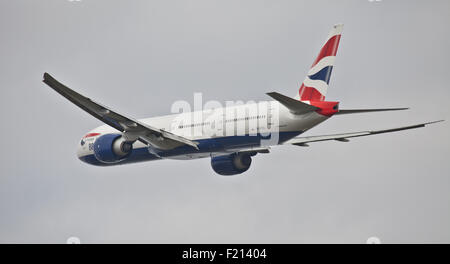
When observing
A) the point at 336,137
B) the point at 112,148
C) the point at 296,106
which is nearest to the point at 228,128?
the point at 296,106

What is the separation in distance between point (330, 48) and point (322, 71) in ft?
4.98

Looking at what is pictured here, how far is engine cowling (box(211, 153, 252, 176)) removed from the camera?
51.9 metres

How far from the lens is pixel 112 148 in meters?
49.3

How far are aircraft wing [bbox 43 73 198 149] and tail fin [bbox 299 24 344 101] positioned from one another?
756 cm

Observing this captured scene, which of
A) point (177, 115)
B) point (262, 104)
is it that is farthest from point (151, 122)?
point (262, 104)

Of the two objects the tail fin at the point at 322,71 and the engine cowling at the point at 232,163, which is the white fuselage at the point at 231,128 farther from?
the engine cowling at the point at 232,163

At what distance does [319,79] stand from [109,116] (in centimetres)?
1252

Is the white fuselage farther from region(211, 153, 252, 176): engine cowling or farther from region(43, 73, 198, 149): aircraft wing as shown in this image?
region(211, 153, 252, 176): engine cowling

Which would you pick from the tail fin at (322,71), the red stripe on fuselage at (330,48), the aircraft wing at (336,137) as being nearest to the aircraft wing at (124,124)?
the aircraft wing at (336,137)

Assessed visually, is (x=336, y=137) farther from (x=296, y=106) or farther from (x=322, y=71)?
(x=296, y=106)

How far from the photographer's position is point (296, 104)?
138 feet

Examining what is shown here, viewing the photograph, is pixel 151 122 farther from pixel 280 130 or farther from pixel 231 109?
pixel 280 130

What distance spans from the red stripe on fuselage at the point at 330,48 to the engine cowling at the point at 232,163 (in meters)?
8.87

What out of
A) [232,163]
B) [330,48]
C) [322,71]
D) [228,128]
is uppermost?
[330,48]
